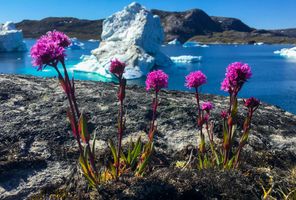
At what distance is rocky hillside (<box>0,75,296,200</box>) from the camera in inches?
125

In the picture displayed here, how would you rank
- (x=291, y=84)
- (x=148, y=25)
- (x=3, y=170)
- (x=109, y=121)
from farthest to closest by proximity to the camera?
(x=148, y=25)
(x=291, y=84)
(x=109, y=121)
(x=3, y=170)

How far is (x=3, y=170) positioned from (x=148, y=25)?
50.2 m

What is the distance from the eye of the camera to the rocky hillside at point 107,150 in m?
3.18

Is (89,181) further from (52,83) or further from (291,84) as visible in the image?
(291,84)

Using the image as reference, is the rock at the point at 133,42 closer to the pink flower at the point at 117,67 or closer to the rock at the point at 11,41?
the rock at the point at 11,41

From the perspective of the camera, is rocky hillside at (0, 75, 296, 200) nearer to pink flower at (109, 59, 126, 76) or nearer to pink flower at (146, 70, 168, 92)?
pink flower at (146, 70, 168, 92)

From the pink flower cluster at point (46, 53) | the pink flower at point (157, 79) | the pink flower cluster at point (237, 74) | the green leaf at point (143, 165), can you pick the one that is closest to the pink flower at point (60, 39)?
the pink flower cluster at point (46, 53)

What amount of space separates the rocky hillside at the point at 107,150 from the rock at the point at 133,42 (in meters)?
34.7

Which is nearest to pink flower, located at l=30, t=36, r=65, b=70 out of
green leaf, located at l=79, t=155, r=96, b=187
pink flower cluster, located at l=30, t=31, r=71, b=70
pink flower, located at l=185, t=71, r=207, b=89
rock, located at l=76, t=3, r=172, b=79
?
pink flower cluster, located at l=30, t=31, r=71, b=70

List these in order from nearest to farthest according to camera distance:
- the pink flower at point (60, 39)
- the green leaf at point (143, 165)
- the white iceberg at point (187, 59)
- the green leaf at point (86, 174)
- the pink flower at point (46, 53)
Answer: the pink flower at point (46, 53)
the pink flower at point (60, 39)
the green leaf at point (86, 174)
the green leaf at point (143, 165)
the white iceberg at point (187, 59)

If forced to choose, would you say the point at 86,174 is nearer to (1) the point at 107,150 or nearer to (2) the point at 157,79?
(1) the point at 107,150

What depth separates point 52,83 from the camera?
549cm

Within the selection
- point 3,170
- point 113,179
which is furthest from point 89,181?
point 3,170

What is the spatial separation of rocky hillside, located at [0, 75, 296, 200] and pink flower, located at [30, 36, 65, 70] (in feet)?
3.43
